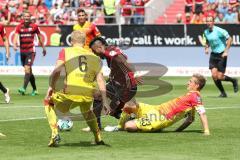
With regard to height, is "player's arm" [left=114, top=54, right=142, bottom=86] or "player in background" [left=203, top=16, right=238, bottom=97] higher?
"player's arm" [left=114, top=54, right=142, bottom=86]

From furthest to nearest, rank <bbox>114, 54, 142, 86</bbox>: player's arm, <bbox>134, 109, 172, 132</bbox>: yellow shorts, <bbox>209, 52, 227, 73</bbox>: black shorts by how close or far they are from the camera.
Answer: <bbox>209, 52, 227, 73</bbox>: black shorts → <bbox>114, 54, 142, 86</bbox>: player's arm → <bbox>134, 109, 172, 132</bbox>: yellow shorts

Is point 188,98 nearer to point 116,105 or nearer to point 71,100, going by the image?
point 116,105

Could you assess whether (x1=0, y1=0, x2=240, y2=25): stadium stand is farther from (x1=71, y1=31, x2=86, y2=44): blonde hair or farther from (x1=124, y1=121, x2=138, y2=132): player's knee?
(x1=71, y1=31, x2=86, y2=44): blonde hair

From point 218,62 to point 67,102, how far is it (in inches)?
512

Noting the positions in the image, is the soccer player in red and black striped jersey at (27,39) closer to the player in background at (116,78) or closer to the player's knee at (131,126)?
the player in background at (116,78)

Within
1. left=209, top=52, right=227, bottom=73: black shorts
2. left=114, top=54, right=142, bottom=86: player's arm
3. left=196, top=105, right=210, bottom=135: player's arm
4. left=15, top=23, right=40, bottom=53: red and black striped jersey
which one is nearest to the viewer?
left=196, top=105, right=210, bottom=135: player's arm

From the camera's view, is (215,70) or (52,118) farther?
(215,70)

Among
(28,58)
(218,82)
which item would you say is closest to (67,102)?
(218,82)

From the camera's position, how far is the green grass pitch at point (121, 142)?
11.8m

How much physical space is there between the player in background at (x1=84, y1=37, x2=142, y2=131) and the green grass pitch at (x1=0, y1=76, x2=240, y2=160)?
32.5 inches

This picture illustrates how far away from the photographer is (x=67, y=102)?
12.6m

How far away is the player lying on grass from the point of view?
1461cm

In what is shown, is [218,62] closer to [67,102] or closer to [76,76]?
[67,102]

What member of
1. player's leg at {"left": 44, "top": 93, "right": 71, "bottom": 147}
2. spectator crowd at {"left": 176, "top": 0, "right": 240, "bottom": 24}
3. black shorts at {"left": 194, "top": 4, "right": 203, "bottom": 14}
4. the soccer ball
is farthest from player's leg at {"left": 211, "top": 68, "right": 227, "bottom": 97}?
black shorts at {"left": 194, "top": 4, "right": 203, "bottom": 14}
